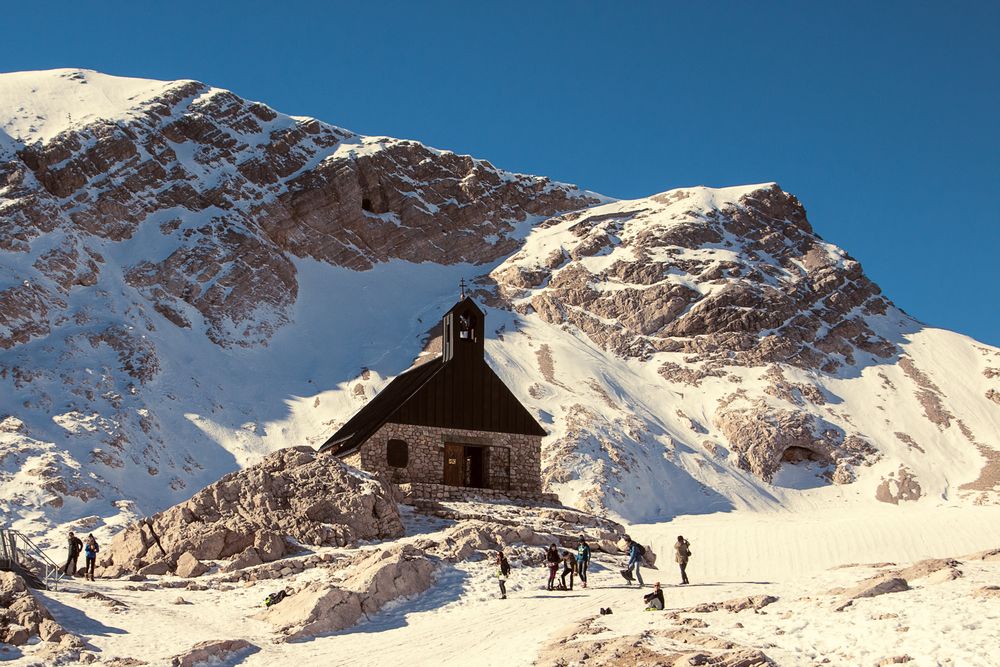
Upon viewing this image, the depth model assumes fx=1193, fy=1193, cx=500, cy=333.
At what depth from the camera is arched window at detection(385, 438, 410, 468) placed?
4136 cm

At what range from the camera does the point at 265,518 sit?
31281mm

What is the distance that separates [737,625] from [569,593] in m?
6.79

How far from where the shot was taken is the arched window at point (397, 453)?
1628 inches

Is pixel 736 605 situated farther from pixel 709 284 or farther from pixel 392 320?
pixel 709 284

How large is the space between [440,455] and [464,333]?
499cm

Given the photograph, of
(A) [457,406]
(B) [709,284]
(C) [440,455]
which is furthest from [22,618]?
(B) [709,284]

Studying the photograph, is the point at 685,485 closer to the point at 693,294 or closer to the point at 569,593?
the point at 693,294

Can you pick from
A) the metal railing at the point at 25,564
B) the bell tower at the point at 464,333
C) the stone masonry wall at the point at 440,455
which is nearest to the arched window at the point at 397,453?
the stone masonry wall at the point at 440,455

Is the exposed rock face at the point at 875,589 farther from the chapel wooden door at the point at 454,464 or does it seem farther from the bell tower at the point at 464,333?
the chapel wooden door at the point at 454,464

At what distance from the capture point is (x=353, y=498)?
32.5 metres

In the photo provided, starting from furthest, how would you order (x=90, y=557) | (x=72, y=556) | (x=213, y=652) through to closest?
(x=72, y=556), (x=90, y=557), (x=213, y=652)

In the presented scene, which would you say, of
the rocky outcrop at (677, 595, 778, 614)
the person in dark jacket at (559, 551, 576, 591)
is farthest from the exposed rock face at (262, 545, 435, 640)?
the rocky outcrop at (677, 595, 778, 614)

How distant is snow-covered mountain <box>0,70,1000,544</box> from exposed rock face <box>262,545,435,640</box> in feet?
82.8

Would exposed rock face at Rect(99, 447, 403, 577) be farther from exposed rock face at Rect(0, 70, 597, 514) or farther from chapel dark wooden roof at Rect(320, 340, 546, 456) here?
exposed rock face at Rect(0, 70, 597, 514)
